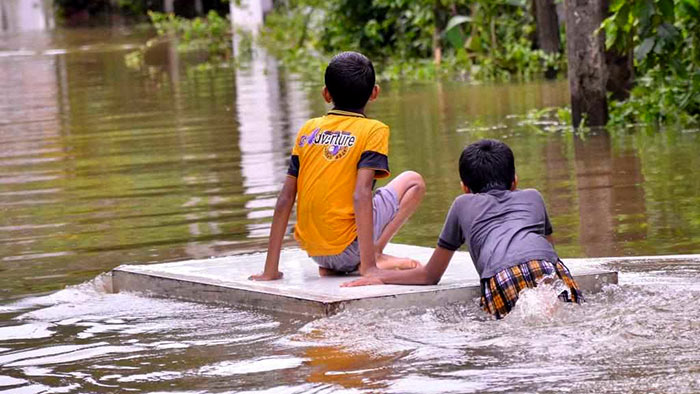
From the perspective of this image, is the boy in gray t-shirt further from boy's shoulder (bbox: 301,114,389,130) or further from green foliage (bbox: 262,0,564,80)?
green foliage (bbox: 262,0,564,80)

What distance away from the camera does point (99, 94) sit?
68.6 feet

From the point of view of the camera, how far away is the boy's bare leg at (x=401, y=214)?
6.59m

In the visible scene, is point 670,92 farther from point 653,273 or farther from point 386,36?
point 386,36

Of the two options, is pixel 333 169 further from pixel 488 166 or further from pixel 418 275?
pixel 488 166

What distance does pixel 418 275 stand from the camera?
623cm

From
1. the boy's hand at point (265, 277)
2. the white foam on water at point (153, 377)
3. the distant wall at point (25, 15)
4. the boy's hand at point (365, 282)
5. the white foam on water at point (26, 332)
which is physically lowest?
the white foam on water at point (26, 332)

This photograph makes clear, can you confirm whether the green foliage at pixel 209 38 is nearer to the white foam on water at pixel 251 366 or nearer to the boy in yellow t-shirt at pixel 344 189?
the boy in yellow t-shirt at pixel 344 189

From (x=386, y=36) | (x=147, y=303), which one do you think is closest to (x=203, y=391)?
(x=147, y=303)

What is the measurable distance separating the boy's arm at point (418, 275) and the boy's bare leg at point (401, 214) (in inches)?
11.5

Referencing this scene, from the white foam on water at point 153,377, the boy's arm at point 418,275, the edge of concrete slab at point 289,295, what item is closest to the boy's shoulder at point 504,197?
the boy's arm at point 418,275

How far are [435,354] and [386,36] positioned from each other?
64.5 feet

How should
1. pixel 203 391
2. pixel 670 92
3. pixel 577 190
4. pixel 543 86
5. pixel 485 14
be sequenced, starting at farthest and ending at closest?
pixel 485 14
pixel 543 86
pixel 670 92
pixel 577 190
pixel 203 391

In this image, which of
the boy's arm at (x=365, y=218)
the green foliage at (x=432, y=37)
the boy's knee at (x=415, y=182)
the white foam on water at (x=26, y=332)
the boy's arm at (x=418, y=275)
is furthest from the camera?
the green foliage at (x=432, y=37)

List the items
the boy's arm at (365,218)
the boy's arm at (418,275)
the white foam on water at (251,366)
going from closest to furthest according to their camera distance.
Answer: the white foam on water at (251,366), the boy's arm at (418,275), the boy's arm at (365,218)
